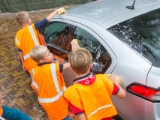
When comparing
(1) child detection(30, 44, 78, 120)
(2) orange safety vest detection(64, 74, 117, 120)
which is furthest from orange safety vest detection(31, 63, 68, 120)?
(2) orange safety vest detection(64, 74, 117, 120)

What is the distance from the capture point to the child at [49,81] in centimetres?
277

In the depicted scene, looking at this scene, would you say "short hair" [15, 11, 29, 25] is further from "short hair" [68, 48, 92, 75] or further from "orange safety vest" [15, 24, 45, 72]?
"short hair" [68, 48, 92, 75]

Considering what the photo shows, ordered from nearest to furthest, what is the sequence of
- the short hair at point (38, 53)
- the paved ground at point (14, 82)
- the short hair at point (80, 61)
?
1. the short hair at point (80, 61)
2. the short hair at point (38, 53)
3. the paved ground at point (14, 82)

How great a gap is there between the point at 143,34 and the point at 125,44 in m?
0.29

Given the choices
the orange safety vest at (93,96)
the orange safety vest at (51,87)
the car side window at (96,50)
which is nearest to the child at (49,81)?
the orange safety vest at (51,87)

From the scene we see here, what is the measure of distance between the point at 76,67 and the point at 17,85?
106 inches

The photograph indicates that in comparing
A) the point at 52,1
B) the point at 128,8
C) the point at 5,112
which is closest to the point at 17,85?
the point at 5,112

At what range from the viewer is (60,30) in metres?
3.61

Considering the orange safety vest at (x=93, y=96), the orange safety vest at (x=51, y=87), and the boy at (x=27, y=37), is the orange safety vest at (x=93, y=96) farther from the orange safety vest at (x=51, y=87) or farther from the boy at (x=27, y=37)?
the boy at (x=27, y=37)

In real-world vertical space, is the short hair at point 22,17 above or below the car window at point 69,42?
above

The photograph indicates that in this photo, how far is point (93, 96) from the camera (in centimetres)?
217

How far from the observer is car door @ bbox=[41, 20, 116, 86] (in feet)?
9.07

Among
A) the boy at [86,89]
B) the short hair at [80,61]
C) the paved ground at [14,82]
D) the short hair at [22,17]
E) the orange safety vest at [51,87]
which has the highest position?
the short hair at [22,17]

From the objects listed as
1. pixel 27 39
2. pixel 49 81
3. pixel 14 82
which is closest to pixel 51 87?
pixel 49 81
